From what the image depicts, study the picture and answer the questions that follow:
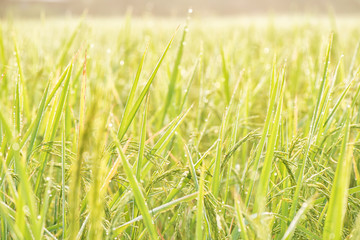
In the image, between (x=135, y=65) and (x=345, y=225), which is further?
(x=135, y=65)

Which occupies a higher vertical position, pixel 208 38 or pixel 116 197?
pixel 208 38

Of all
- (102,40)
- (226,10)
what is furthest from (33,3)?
(102,40)

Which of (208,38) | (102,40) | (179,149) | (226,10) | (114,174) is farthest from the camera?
(226,10)

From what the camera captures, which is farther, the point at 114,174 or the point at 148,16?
the point at 148,16

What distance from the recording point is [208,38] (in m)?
2.60

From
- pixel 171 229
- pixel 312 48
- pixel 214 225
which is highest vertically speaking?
pixel 312 48

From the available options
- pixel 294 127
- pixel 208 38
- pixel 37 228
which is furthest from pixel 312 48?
pixel 37 228

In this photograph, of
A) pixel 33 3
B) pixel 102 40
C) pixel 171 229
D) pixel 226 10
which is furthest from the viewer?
pixel 226 10

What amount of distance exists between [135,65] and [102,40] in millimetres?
1685

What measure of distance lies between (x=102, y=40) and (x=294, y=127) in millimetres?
2555

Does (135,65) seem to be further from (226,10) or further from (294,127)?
(226,10)

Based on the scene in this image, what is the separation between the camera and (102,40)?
3.12m

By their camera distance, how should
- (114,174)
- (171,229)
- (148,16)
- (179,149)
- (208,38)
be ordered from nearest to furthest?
(114,174) < (171,229) < (179,149) < (148,16) < (208,38)

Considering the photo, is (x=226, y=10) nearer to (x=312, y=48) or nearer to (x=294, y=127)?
(x=312, y=48)
